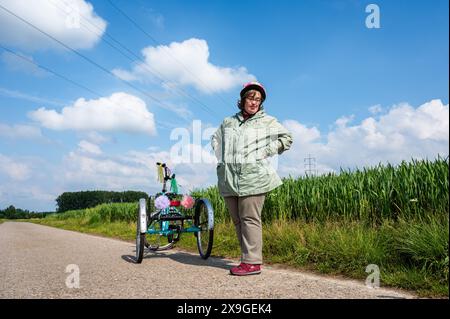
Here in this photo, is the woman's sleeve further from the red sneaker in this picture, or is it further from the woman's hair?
the red sneaker

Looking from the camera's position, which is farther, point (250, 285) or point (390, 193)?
point (390, 193)

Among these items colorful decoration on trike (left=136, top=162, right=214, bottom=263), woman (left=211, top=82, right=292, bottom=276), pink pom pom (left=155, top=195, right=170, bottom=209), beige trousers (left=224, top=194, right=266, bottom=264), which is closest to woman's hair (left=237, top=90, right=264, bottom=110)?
woman (left=211, top=82, right=292, bottom=276)

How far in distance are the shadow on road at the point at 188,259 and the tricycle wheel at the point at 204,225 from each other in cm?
16

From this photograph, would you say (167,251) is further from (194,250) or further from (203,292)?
(203,292)

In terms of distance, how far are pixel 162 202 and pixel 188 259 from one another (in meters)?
0.99

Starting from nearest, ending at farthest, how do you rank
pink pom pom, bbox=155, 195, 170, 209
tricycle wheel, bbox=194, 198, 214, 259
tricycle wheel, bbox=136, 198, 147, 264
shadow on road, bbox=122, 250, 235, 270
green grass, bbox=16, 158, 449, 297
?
green grass, bbox=16, 158, 449, 297
shadow on road, bbox=122, 250, 235, 270
tricycle wheel, bbox=136, 198, 147, 264
tricycle wheel, bbox=194, 198, 214, 259
pink pom pom, bbox=155, 195, 170, 209

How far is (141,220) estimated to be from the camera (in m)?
5.77

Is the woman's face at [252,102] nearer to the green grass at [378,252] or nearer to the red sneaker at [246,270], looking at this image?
the red sneaker at [246,270]

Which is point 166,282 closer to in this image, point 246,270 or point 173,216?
point 246,270

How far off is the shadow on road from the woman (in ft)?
2.54

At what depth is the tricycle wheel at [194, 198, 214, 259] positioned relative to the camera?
577cm

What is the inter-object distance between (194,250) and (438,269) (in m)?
4.48
